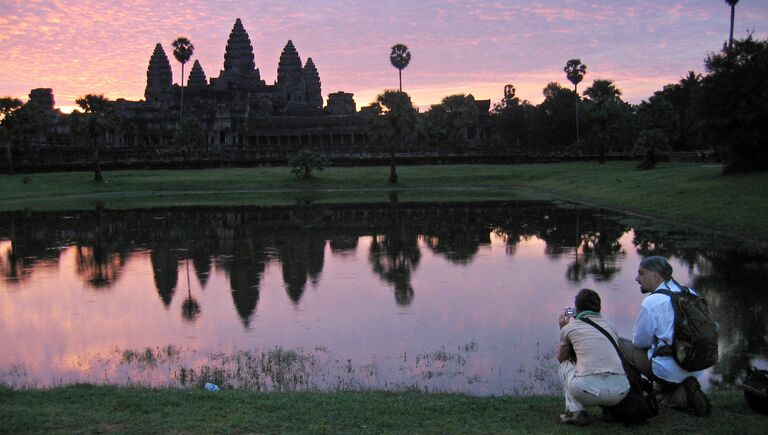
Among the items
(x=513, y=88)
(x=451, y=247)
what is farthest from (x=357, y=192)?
(x=513, y=88)

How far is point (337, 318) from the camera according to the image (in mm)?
15062

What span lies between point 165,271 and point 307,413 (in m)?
14.7

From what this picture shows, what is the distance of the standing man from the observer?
7590mm

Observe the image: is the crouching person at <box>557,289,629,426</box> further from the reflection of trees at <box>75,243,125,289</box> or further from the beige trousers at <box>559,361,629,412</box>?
the reflection of trees at <box>75,243,125,289</box>

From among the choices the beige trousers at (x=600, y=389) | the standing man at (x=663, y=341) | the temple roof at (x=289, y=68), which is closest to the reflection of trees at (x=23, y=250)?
Answer: the beige trousers at (x=600, y=389)

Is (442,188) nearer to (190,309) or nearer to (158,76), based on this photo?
(190,309)

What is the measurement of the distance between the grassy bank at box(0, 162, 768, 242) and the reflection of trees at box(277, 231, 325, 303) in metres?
15.1

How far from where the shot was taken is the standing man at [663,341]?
7.59 meters

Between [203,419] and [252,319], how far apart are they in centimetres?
729

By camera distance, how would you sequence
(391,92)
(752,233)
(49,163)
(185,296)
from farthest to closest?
1. (49,163)
2. (391,92)
3. (752,233)
4. (185,296)

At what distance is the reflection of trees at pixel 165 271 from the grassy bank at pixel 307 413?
27.7 ft

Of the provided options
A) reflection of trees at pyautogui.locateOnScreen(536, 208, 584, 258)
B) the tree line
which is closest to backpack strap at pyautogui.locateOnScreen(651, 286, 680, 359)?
reflection of trees at pyautogui.locateOnScreen(536, 208, 584, 258)

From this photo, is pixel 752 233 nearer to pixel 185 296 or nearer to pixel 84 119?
pixel 185 296

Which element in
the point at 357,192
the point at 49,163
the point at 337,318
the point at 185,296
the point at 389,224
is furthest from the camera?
the point at 49,163
